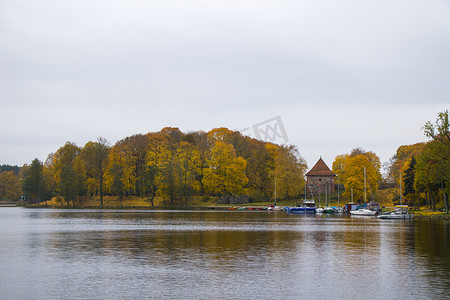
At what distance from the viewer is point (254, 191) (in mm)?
131000

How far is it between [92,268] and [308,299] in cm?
1211

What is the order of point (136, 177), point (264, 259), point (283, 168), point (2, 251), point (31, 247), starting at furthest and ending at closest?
point (136, 177) < point (283, 168) < point (31, 247) < point (2, 251) < point (264, 259)

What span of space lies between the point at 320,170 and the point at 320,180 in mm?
2969

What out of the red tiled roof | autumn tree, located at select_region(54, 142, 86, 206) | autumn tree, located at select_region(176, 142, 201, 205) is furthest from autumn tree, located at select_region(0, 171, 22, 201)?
the red tiled roof

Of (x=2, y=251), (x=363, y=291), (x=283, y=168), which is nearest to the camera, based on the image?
(x=363, y=291)

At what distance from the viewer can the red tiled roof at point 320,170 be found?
5349 inches

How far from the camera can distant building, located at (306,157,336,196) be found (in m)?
135

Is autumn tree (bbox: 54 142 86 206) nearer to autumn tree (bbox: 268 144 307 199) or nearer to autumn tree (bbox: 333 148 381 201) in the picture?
autumn tree (bbox: 268 144 307 199)

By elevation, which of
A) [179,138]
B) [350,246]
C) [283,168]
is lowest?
[350,246]

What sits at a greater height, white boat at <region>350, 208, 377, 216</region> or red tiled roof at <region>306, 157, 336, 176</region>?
red tiled roof at <region>306, 157, 336, 176</region>

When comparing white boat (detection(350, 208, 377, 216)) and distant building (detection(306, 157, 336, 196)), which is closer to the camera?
white boat (detection(350, 208, 377, 216))

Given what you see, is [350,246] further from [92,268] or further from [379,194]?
[379,194]

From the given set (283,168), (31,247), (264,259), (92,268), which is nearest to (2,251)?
(31,247)

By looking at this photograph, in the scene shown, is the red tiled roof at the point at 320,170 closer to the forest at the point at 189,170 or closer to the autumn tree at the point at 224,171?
the forest at the point at 189,170
